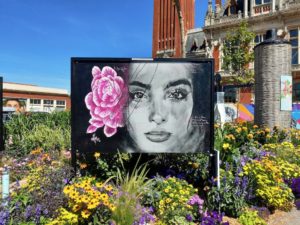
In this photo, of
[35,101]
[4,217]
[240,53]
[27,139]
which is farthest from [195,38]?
[35,101]

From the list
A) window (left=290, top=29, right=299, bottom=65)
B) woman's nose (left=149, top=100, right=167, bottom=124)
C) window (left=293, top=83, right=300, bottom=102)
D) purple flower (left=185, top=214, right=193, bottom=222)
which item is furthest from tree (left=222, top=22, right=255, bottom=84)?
purple flower (left=185, top=214, right=193, bottom=222)

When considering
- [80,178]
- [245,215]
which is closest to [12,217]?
[80,178]

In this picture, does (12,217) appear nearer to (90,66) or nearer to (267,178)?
(90,66)

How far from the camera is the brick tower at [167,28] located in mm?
43219

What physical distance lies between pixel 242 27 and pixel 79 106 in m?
20.0

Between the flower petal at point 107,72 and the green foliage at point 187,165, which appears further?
the green foliage at point 187,165

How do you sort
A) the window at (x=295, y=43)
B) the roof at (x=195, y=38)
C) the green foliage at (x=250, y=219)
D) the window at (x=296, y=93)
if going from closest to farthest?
the green foliage at (x=250, y=219) → the window at (x=296, y=93) → the window at (x=295, y=43) → the roof at (x=195, y=38)

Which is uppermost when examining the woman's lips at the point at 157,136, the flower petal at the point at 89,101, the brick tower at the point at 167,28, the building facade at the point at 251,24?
the brick tower at the point at 167,28

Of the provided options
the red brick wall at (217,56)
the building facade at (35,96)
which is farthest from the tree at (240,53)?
the building facade at (35,96)

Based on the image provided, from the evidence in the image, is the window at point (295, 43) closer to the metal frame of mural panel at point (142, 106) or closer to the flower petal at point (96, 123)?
the metal frame of mural panel at point (142, 106)

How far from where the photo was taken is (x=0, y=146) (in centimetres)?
554

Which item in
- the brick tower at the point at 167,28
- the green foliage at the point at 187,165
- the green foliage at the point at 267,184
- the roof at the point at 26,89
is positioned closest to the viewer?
the green foliage at the point at 267,184

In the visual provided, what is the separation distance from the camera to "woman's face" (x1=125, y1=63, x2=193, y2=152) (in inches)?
157
